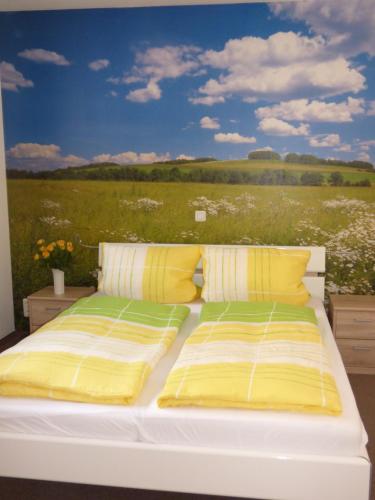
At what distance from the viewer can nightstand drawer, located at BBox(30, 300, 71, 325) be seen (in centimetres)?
384

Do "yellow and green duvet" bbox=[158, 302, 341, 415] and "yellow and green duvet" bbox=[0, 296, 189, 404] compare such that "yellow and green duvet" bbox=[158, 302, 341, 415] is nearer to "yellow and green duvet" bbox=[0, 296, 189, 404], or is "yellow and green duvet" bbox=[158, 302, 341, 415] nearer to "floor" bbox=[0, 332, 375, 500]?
"yellow and green duvet" bbox=[0, 296, 189, 404]

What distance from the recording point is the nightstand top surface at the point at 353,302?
3.52 meters

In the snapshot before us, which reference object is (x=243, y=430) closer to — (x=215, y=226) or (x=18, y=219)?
(x=215, y=226)

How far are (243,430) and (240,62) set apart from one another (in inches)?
108

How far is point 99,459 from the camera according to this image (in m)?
2.08

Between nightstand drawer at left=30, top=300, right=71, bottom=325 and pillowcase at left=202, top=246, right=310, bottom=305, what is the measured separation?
105 centimetres

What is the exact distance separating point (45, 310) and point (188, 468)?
2112 millimetres

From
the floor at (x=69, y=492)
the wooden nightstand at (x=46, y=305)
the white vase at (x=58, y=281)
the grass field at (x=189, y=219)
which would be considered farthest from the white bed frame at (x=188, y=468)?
the grass field at (x=189, y=219)

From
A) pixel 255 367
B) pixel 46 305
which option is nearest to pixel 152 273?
pixel 46 305

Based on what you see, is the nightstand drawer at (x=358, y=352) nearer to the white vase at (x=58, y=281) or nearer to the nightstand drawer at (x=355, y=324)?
the nightstand drawer at (x=355, y=324)

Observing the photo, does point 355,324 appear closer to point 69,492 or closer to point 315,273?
point 315,273

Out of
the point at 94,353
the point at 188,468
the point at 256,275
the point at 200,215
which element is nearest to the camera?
the point at 188,468

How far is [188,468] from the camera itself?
2039 millimetres

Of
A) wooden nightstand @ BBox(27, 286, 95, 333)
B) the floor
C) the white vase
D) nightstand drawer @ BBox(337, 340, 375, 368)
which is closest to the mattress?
the floor
